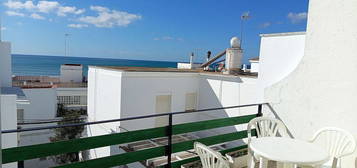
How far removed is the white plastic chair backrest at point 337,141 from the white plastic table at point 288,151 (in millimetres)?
369

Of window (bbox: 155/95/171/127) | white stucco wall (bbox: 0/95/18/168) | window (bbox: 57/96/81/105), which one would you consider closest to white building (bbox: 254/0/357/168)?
window (bbox: 155/95/171/127)

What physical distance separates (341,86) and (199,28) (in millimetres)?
44083

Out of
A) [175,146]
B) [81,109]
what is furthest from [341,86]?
[81,109]

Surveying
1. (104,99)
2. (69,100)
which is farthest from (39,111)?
(104,99)

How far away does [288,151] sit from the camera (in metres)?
2.56

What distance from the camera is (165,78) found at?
893cm

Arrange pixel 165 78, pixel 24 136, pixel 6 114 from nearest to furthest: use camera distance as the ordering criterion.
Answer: pixel 6 114, pixel 165 78, pixel 24 136

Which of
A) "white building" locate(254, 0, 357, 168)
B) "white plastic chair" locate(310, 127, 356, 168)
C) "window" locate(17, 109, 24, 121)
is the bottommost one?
"window" locate(17, 109, 24, 121)

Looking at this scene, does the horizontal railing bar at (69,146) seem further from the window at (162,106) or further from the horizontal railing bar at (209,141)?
the window at (162,106)

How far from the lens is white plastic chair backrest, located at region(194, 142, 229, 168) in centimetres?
208

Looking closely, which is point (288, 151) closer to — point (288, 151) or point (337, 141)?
point (288, 151)

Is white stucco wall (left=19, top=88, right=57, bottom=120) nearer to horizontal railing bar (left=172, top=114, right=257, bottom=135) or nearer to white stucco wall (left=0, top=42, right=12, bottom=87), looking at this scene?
white stucco wall (left=0, top=42, right=12, bottom=87)

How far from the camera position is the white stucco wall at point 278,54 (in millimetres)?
4832

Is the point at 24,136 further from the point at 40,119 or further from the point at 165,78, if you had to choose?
the point at 165,78
